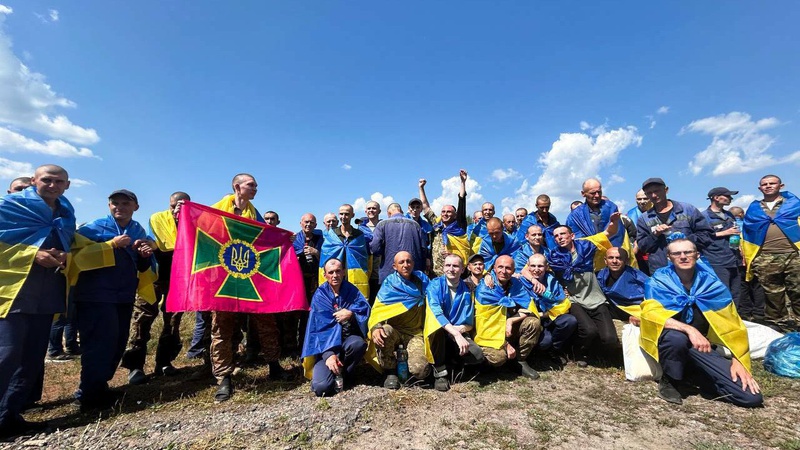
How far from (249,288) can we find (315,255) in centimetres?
171

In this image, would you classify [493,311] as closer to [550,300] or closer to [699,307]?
[550,300]

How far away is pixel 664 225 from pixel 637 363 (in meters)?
2.48

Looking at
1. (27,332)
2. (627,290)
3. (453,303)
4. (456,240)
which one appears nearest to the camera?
(27,332)

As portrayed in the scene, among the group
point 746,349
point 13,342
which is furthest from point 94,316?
point 746,349

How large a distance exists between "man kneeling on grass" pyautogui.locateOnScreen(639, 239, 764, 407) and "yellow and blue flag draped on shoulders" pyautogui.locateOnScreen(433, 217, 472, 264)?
3.47 m

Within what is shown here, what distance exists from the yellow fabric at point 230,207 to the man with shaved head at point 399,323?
90.5 inches

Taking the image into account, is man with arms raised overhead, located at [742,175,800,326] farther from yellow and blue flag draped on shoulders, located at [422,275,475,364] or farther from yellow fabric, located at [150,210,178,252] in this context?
yellow fabric, located at [150,210,178,252]

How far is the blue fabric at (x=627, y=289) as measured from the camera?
17.0 feet

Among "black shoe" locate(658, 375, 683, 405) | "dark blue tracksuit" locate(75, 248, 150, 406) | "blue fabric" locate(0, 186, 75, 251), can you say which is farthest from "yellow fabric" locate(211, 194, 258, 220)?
"black shoe" locate(658, 375, 683, 405)

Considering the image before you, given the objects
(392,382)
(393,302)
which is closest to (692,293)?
(393,302)

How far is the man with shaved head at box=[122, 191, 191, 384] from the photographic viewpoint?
16.7ft

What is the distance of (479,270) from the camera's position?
521 cm

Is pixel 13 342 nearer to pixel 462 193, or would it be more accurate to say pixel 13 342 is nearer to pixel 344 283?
pixel 344 283

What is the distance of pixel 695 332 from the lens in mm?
4023
